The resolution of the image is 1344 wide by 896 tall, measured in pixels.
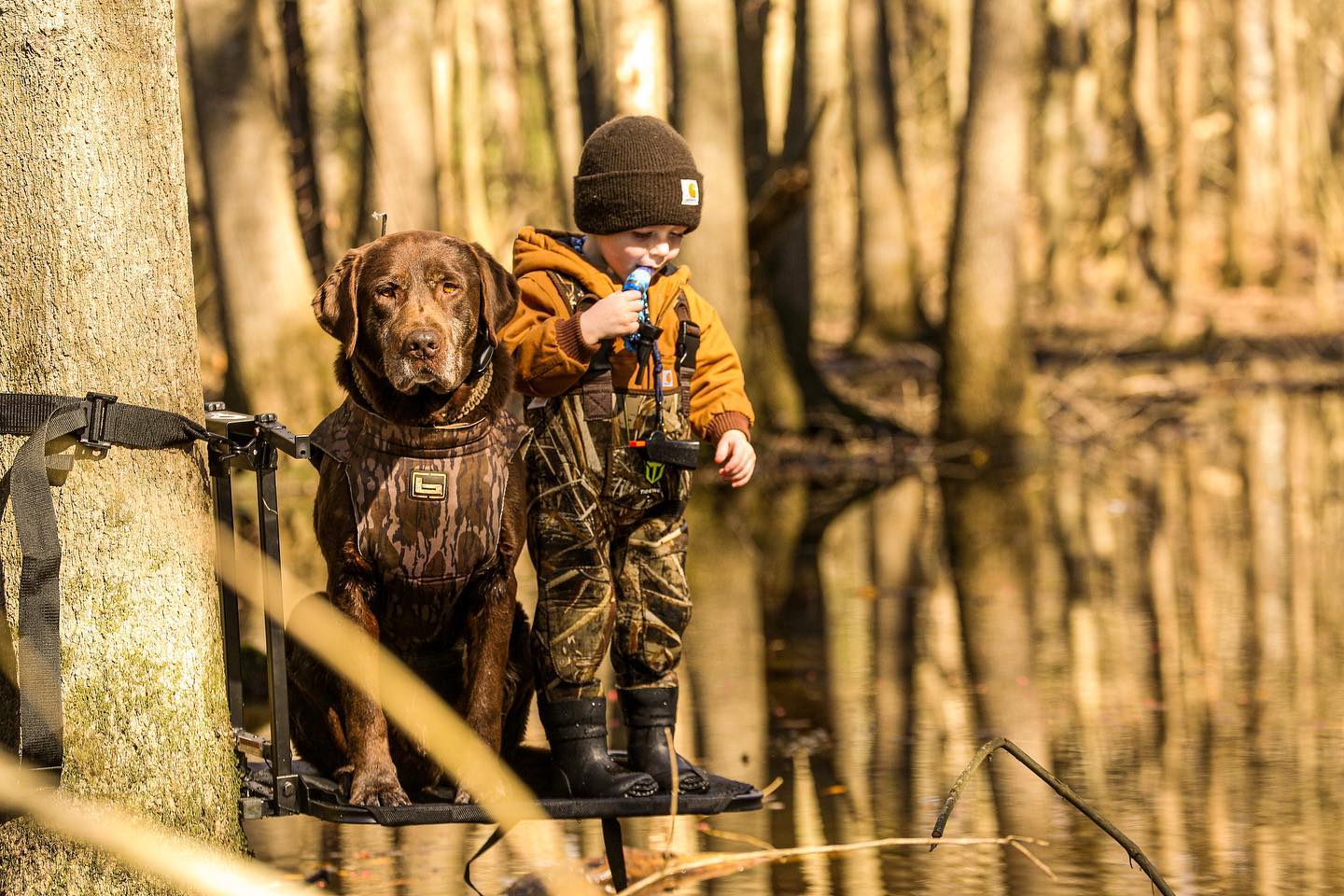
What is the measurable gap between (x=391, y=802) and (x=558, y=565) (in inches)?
28.1

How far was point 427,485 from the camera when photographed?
15.6 ft

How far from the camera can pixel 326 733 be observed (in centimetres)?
502

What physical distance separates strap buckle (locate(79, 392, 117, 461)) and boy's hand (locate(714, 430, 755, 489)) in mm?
1487

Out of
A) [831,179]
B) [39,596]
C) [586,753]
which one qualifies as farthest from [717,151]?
[831,179]

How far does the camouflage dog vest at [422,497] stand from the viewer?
4.75 m

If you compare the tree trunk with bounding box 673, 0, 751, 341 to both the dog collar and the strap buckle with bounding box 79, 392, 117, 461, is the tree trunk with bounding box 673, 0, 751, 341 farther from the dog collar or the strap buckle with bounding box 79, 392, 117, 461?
the strap buckle with bounding box 79, 392, 117, 461

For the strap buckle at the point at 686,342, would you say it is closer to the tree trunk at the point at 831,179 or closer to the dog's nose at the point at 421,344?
the dog's nose at the point at 421,344

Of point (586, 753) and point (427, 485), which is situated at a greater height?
point (427, 485)

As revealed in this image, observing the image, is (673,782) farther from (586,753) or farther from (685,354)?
(685,354)

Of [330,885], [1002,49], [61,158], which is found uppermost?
[1002,49]

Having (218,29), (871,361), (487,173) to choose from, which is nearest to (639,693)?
(218,29)

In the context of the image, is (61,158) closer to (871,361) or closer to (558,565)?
(558,565)

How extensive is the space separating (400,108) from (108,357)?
16382 millimetres

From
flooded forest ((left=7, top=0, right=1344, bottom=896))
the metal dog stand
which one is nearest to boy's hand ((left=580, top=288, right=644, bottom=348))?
the metal dog stand
